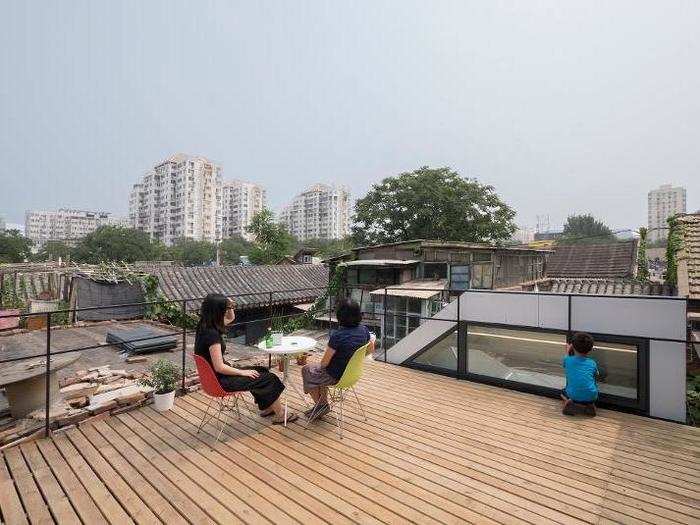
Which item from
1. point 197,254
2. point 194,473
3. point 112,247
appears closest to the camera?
point 194,473

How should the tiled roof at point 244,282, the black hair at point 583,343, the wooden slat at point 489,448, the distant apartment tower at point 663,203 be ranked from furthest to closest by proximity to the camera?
the distant apartment tower at point 663,203, the tiled roof at point 244,282, the black hair at point 583,343, the wooden slat at point 489,448

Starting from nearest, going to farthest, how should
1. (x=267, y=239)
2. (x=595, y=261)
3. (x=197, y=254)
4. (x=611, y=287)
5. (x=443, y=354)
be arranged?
(x=443, y=354), (x=611, y=287), (x=595, y=261), (x=267, y=239), (x=197, y=254)

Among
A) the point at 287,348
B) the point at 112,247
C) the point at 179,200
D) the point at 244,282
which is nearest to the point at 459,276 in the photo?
the point at 244,282

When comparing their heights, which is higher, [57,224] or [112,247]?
[57,224]

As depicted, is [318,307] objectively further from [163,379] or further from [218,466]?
[218,466]

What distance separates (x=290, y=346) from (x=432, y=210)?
2344 cm

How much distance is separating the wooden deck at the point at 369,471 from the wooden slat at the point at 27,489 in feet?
0.04

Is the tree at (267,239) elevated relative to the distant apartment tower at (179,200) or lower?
lower

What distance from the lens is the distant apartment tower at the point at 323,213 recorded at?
107 metres

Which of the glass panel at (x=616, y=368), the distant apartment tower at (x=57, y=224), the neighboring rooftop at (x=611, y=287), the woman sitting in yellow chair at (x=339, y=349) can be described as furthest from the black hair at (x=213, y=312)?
the distant apartment tower at (x=57, y=224)

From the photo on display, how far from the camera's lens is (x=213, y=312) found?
3.26 metres

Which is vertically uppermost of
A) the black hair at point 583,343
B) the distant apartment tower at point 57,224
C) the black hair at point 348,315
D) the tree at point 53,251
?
the distant apartment tower at point 57,224

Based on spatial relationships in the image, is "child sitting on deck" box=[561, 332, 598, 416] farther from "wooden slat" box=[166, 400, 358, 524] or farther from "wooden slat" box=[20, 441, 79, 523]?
"wooden slat" box=[20, 441, 79, 523]

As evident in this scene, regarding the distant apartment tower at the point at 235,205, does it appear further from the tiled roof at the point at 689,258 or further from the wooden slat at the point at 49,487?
the wooden slat at the point at 49,487
